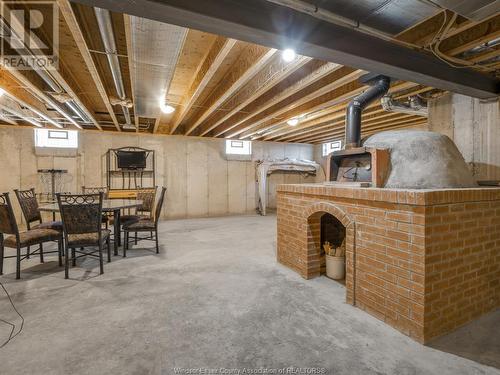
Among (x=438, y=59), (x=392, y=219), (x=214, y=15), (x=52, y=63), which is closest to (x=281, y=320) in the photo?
(x=392, y=219)

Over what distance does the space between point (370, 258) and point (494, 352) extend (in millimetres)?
942

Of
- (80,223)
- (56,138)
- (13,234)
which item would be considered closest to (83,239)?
(80,223)

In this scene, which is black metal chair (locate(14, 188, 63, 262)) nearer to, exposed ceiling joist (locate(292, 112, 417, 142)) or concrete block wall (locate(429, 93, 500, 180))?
concrete block wall (locate(429, 93, 500, 180))

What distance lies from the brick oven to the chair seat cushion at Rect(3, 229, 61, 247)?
333cm

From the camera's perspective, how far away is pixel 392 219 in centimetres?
201

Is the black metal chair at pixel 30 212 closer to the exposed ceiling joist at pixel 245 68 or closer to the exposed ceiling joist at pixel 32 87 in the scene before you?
the exposed ceiling joist at pixel 32 87

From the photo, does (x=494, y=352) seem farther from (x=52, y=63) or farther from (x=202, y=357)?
(x=52, y=63)

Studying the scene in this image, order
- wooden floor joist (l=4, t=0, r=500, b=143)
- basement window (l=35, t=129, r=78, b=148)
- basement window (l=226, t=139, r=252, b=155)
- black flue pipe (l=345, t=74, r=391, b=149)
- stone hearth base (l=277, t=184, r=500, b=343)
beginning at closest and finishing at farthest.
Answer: stone hearth base (l=277, t=184, r=500, b=343) < wooden floor joist (l=4, t=0, r=500, b=143) < black flue pipe (l=345, t=74, r=391, b=149) < basement window (l=35, t=129, r=78, b=148) < basement window (l=226, t=139, r=252, b=155)

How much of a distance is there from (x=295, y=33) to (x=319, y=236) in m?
2.18

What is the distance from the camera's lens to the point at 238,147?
813cm

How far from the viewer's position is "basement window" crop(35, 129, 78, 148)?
242 inches

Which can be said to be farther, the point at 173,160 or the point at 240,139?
the point at 240,139

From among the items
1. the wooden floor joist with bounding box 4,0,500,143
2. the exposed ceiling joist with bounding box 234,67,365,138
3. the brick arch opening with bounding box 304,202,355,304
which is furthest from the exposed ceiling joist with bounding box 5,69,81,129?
the brick arch opening with bounding box 304,202,355,304

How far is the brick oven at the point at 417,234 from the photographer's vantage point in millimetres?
1849
